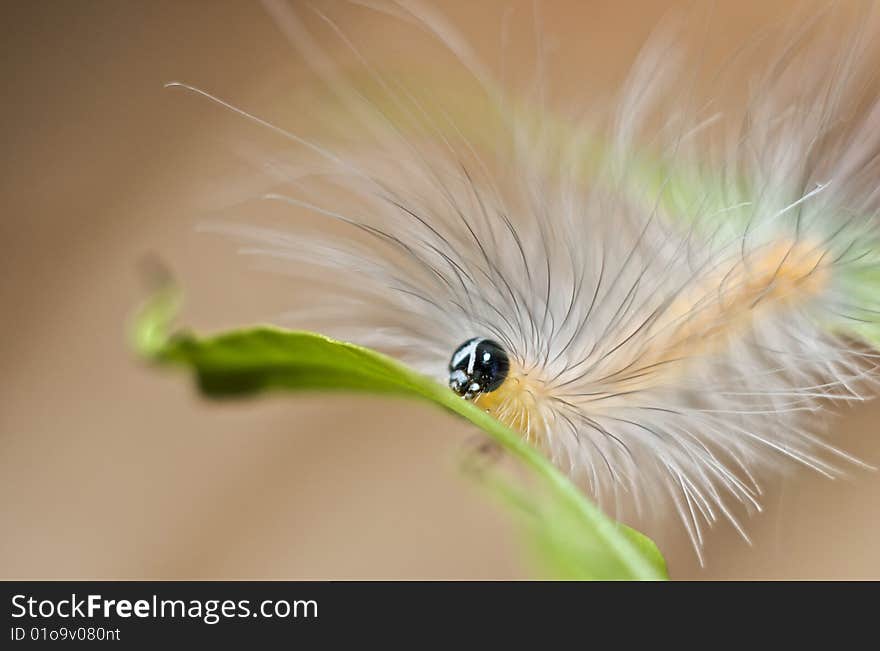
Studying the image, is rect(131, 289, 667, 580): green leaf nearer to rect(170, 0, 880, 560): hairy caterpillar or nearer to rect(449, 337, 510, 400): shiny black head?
rect(449, 337, 510, 400): shiny black head

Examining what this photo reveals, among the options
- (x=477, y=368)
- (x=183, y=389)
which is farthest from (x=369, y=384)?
(x=183, y=389)

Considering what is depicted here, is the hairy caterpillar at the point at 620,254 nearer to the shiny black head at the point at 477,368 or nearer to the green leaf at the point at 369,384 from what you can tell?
the shiny black head at the point at 477,368

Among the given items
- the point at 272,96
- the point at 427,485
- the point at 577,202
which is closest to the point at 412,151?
the point at 577,202

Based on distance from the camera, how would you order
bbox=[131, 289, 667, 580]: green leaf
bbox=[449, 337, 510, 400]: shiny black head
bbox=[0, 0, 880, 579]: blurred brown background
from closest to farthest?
1. bbox=[131, 289, 667, 580]: green leaf
2. bbox=[449, 337, 510, 400]: shiny black head
3. bbox=[0, 0, 880, 579]: blurred brown background

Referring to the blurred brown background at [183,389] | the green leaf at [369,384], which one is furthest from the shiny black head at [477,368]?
the blurred brown background at [183,389]

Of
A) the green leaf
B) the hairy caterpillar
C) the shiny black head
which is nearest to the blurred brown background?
the hairy caterpillar

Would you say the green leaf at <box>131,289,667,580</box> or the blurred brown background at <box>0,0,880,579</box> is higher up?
the blurred brown background at <box>0,0,880,579</box>
